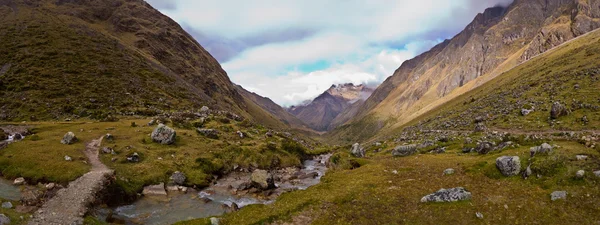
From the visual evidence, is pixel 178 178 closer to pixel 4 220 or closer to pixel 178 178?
pixel 178 178

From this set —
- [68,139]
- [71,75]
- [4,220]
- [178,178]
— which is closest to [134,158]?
[178,178]

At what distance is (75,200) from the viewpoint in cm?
3403

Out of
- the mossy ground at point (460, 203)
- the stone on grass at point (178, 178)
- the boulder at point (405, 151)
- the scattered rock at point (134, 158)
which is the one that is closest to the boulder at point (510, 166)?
the mossy ground at point (460, 203)

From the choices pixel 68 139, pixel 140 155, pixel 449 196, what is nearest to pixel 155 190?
pixel 140 155

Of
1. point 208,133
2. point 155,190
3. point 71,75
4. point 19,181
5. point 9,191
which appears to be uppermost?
point 71,75

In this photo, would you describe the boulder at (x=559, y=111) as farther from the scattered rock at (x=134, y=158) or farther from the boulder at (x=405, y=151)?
the scattered rock at (x=134, y=158)

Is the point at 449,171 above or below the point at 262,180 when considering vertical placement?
below

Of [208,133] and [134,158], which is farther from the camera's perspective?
[208,133]

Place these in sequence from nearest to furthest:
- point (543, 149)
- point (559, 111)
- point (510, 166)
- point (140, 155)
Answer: point (510, 166), point (543, 149), point (140, 155), point (559, 111)

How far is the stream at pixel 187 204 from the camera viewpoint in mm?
35719

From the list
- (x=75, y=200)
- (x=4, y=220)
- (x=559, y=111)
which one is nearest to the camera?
(x=4, y=220)

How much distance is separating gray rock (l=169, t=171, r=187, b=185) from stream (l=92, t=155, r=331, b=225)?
3110 millimetres

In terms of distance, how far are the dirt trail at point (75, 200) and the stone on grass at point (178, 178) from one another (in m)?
8.92

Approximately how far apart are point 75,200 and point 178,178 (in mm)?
16733
